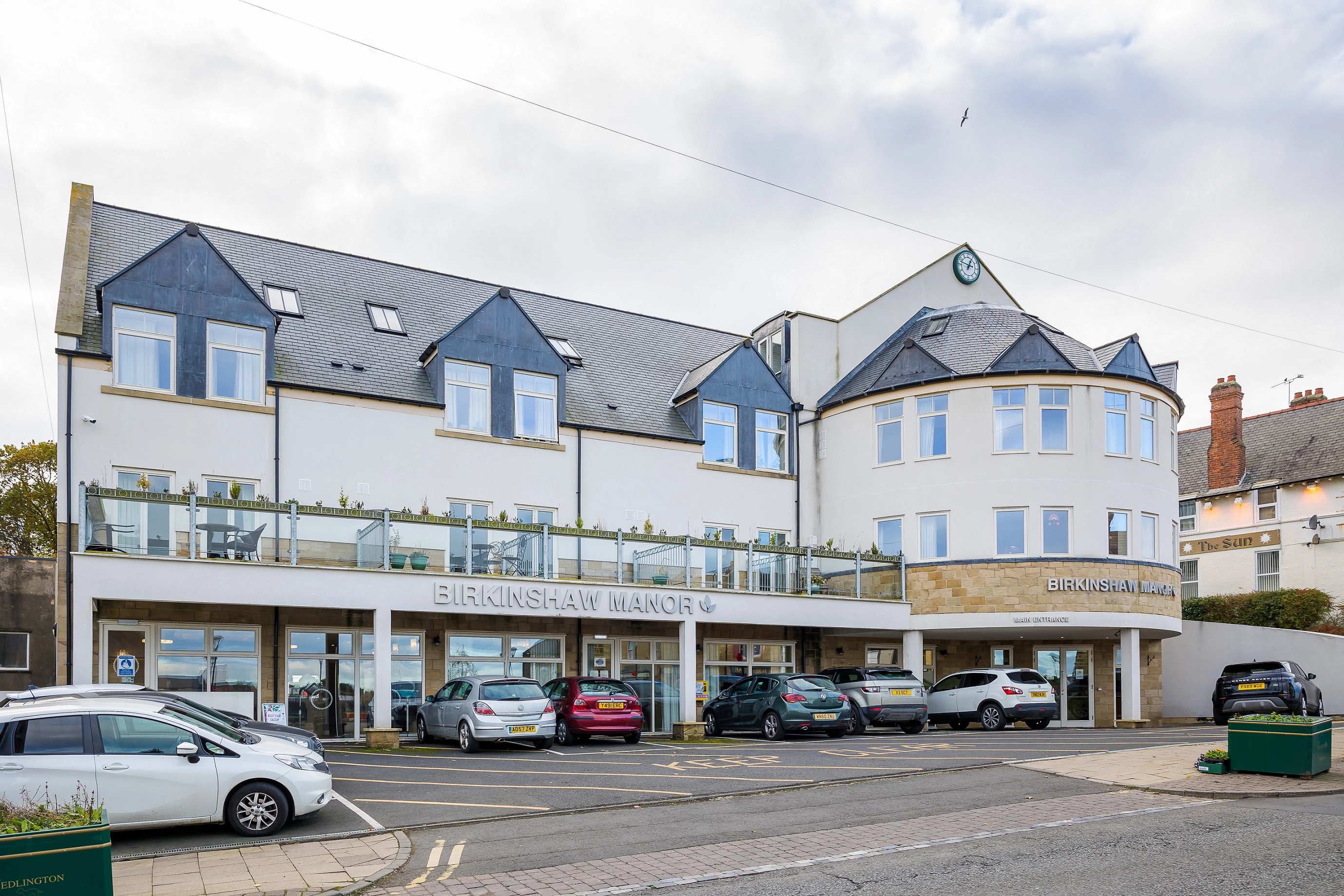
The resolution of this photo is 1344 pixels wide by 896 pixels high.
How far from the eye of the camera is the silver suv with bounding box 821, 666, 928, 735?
2389 cm

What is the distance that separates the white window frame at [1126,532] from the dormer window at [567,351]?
1410cm

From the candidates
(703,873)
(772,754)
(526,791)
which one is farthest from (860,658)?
(703,873)

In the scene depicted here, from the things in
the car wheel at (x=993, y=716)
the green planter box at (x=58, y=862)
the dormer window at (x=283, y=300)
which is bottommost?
the car wheel at (x=993, y=716)

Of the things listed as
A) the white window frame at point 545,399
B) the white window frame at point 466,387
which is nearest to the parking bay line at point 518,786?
the white window frame at point 466,387

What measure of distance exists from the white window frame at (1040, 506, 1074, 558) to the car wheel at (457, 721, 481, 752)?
1472 cm

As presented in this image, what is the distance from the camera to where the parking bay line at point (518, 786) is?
556 inches

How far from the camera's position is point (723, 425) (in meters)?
30.1

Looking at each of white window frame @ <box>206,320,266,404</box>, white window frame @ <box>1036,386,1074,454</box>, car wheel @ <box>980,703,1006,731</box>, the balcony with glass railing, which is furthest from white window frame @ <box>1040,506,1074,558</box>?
white window frame @ <box>206,320,266,404</box>

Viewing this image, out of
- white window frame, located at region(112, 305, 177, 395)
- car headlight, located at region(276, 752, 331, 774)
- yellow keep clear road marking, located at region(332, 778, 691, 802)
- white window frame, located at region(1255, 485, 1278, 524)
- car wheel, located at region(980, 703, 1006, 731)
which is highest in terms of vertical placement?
white window frame, located at region(112, 305, 177, 395)

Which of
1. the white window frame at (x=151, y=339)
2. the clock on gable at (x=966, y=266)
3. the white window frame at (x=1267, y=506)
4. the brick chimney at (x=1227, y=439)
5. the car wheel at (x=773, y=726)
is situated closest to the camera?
the white window frame at (x=151, y=339)

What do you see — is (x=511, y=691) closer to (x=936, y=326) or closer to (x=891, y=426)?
(x=891, y=426)

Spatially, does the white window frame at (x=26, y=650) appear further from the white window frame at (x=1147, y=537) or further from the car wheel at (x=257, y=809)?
the white window frame at (x=1147, y=537)

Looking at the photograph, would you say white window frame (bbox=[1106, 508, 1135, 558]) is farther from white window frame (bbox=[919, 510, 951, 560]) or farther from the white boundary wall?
the white boundary wall

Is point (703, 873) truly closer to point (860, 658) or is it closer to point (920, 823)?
point (920, 823)
